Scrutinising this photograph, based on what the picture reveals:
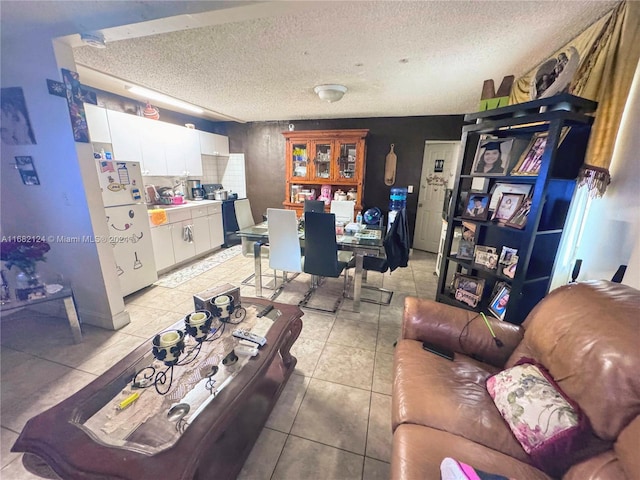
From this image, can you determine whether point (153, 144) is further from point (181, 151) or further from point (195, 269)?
point (195, 269)

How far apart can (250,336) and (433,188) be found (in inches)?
157

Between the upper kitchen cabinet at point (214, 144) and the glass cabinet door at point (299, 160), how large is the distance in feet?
4.71

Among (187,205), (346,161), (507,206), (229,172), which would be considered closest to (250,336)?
(507,206)

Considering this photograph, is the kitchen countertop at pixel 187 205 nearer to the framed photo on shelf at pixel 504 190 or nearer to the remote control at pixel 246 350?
the remote control at pixel 246 350

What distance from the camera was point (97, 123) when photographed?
9.25 feet

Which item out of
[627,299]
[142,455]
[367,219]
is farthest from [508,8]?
[142,455]

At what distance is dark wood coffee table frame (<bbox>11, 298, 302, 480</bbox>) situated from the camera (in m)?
0.77

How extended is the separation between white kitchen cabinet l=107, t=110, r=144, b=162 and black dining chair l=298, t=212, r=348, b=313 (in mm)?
2478

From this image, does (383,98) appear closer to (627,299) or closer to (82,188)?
(627,299)

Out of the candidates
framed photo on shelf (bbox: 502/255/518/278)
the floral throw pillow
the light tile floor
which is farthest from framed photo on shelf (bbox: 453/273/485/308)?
the floral throw pillow

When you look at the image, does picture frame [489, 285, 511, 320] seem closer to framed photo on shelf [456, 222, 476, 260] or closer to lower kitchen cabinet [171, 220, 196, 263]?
framed photo on shelf [456, 222, 476, 260]

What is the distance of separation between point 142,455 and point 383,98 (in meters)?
3.68

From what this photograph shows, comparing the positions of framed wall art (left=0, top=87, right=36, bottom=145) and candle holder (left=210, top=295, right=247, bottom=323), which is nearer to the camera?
→ candle holder (left=210, top=295, right=247, bottom=323)

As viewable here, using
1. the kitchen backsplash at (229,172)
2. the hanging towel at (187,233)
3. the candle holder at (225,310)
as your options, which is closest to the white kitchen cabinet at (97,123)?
the hanging towel at (187,233)
